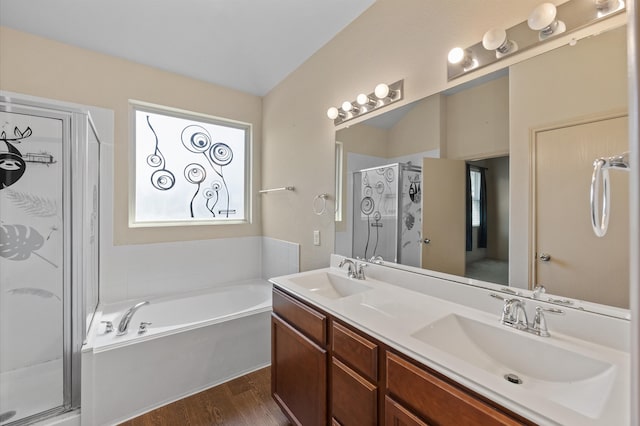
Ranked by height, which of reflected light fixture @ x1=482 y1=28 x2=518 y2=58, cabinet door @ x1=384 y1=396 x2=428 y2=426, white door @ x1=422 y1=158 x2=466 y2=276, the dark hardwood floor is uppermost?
reflected light fixture @ x1=482 y1=28 x2=518 y2=58

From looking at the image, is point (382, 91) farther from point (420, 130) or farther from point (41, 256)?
point (41, 256)

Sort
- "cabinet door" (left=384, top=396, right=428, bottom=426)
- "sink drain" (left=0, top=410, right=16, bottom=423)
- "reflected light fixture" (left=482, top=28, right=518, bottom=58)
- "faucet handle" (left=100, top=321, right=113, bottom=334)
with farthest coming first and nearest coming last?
1. "faucet handle" (left=100, top=321, right=113, bottom=334)
2. "sink drain" (left=0, top=410, right=16, bottom=423)
3. "reflected light fixture" (left=482, top=28, right=518, bottom=58)
4. "cabinet door" (left=384, top=396, right=428, bottom=426)

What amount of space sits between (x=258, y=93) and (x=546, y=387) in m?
3.24

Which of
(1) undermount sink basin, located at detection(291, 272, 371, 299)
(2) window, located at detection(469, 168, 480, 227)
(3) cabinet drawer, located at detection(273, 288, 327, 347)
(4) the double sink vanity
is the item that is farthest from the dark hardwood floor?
(2) window, located at detection(469, 168, 480, 227)

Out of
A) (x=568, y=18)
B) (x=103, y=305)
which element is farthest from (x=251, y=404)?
(x=568, y=18)

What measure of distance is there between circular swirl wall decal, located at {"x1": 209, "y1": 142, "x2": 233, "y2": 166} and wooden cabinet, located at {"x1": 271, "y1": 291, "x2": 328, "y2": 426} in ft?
6.22

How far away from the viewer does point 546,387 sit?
0.88 meters

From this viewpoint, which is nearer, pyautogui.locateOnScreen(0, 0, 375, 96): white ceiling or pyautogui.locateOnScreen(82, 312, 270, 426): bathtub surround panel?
pyautogui.locateOnScreen(82, 312, 270, 426): bathtub surround panel

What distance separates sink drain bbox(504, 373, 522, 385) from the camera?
921mm

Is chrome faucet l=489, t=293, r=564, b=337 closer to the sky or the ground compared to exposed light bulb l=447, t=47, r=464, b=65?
closer to the ground

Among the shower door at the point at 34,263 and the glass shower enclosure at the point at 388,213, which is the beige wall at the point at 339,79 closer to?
the glass shower enclosure at the point at 388,213

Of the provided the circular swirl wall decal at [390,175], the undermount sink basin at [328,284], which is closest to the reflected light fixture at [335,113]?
the circular swirl wall decal at [390,175]

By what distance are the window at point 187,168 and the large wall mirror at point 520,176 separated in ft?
6.38

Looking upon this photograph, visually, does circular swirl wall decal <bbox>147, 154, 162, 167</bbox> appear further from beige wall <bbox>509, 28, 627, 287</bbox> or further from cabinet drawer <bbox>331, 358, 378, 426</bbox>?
beige wall <bbox>509, 28, 627, 287</bbox>
